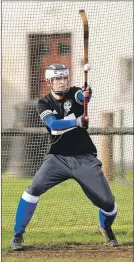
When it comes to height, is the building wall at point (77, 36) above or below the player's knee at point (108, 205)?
above

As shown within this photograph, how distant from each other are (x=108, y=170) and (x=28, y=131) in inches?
43.6

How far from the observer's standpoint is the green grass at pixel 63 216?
887cm

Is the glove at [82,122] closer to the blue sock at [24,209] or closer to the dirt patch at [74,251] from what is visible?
the blue sock at [24,209]

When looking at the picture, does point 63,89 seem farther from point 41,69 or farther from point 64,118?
point 41,69

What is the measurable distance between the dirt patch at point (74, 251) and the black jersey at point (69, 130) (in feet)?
2.89

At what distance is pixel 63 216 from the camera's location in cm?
973

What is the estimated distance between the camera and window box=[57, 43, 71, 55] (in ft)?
30.1

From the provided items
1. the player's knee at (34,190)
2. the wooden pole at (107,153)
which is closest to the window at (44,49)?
the wooden pole at (107,153)

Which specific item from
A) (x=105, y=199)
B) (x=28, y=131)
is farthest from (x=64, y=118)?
(x=28, y=131)

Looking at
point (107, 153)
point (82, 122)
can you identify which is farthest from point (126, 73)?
point (82, 122)

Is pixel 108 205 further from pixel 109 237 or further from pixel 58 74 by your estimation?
pixel 58 74

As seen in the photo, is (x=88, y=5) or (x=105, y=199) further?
(x=88, y=5)

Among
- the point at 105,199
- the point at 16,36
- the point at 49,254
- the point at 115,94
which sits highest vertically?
the point at 16,36

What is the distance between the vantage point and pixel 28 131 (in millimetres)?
9141
